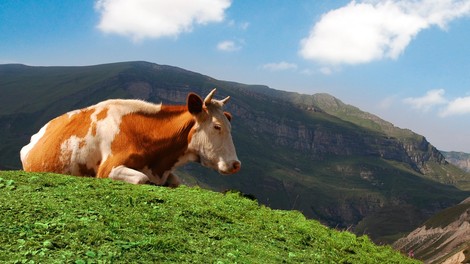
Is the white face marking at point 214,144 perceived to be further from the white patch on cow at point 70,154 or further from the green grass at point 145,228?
the white patch on cow at point 70,154

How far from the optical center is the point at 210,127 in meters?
13.8

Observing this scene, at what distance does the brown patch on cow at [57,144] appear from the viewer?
13281 mm

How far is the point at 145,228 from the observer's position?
841 cm

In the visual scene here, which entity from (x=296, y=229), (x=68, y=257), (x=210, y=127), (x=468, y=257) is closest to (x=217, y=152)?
(x=210, y=127)

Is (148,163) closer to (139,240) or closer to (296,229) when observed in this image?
(296,229)

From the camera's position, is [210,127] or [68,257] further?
[210,127]

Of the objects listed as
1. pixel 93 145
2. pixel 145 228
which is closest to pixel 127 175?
pixel 93 145

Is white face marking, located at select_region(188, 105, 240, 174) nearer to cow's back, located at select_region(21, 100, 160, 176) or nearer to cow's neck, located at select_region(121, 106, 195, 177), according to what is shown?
cow's neck, located at select_region(121, 106, 195, 177)

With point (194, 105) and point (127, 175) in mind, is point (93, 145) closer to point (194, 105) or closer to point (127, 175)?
point (127, 175)

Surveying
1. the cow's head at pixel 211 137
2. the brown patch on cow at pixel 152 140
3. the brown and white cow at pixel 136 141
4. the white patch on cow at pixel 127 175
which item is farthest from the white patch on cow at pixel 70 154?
the cow's head at pixel 211 137

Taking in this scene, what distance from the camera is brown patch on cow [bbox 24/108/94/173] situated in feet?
43.6

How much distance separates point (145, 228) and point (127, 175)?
423cm

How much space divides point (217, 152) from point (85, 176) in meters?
3.82

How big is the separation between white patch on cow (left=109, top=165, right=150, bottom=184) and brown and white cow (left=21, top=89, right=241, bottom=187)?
0.03m
